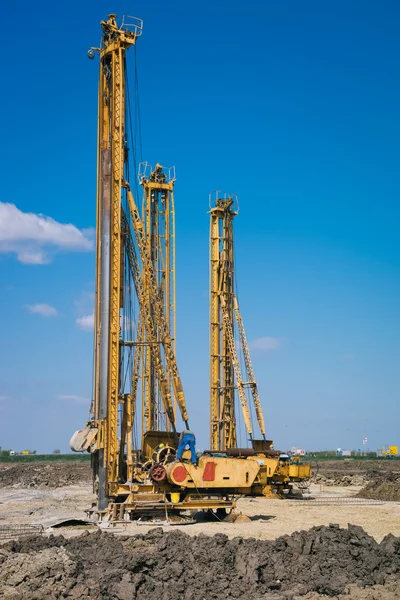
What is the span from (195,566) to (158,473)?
25.6ft

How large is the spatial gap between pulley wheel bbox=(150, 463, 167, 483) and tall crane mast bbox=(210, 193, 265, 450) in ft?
52.0

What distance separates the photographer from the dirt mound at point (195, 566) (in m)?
13.3

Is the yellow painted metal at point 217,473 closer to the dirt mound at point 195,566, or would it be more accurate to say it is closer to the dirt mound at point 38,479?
the dirt mound at point 195,566

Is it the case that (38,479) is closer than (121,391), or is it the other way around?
(121,391)

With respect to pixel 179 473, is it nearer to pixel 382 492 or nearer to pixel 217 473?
pixel 217 473

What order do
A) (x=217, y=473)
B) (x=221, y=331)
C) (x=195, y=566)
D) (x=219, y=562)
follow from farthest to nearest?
(x=221, y=331), (x=217, y=473), (x=219, y=562), (x=195, y=566)

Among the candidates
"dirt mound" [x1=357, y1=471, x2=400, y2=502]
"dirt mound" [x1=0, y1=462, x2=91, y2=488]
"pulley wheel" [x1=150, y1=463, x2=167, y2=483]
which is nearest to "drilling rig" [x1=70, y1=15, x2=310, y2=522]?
"pulley wheel" [x1=150, y1=463, x2=167, y2=483]

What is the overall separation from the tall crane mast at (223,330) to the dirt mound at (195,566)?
2154 cm

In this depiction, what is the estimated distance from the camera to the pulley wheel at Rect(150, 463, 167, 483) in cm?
2241

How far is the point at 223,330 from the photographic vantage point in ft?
129

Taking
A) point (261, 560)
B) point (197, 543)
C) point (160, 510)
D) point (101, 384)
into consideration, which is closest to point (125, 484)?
point (160, 510)

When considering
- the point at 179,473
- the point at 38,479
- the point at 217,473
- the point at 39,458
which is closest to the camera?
the point at 179,473

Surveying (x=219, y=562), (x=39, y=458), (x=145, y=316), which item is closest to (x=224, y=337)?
(x=145, y=316)

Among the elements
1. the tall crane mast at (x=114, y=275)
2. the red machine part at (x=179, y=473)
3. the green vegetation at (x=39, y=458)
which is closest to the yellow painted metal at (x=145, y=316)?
the tall crane mast at (x=114, y=275)
